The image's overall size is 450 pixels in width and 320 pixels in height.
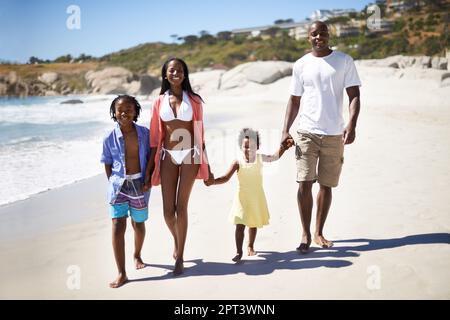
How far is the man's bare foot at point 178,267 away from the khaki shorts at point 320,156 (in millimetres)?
1294

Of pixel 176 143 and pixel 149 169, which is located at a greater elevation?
pixel 176 143

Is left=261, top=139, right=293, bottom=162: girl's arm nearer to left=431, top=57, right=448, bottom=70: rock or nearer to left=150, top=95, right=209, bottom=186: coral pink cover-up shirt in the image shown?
left=150, top=95, right=209, bottom=186: coral pink cover-up shirt

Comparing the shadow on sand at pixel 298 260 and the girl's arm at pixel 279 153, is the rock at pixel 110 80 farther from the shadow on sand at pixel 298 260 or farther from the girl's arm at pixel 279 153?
the shadow on sand at pixel 298 260

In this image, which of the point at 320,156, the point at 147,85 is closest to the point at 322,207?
the point at 320,156

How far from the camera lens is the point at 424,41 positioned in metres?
35.1

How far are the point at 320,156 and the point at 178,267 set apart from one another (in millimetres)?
1585

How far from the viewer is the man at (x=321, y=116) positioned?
3.65 metres

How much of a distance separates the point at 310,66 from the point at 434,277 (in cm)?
193

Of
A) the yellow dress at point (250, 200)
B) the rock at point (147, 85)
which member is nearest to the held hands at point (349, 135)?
the yellow dress at point (250, 200)

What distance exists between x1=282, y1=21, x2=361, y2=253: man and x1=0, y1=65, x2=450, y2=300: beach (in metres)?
0.45

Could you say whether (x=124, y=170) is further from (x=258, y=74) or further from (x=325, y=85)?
(x=258, y=74)

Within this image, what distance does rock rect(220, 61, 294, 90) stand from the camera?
1184 inches

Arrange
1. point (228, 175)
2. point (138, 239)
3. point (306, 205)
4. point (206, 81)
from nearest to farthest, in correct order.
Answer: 1. point (138, 239)
2. point (228, 175)
3. point (306, 205)
4. point (206, 81)

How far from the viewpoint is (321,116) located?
12.2 ft
